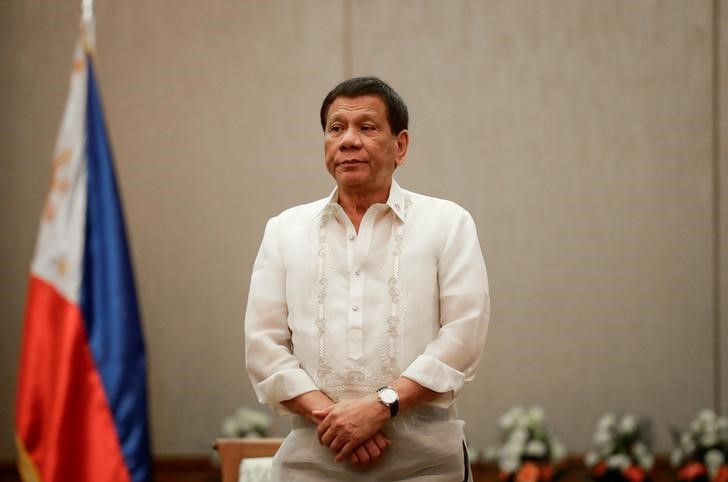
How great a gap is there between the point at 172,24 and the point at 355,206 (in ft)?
9.51

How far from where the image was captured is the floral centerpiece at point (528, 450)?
4047mm

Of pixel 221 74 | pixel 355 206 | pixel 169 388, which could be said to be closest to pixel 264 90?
pixel 221 74

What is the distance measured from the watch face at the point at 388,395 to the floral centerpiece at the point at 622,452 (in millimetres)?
2689

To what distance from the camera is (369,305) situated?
194 centimetres

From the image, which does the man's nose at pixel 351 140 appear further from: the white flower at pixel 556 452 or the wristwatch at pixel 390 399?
the white flower at pixel 556 452

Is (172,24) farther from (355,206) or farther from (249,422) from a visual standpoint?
(355,206)

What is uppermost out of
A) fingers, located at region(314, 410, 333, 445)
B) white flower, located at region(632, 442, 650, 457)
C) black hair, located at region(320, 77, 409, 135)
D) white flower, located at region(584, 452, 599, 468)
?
black hair, located at region(320, 77, 409, 135)

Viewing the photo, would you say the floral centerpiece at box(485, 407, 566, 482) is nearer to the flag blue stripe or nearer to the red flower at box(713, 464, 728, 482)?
the red flower at box(713, 464, 728, 482)

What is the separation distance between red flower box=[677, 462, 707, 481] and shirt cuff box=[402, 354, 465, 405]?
2.71 metres

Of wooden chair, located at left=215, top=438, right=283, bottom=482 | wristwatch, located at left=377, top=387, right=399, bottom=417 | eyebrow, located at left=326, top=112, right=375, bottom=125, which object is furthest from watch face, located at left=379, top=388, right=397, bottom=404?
wooden chair, located at left=215, top=438, right=283, bottom=482

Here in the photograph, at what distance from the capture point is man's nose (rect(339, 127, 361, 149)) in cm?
194

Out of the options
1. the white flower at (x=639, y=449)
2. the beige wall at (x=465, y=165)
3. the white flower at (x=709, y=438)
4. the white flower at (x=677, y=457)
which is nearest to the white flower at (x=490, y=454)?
the beige wall at (x=465, y=165)

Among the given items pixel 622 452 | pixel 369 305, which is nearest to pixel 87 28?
pixel 369 305

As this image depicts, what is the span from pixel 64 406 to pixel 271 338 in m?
1.17
